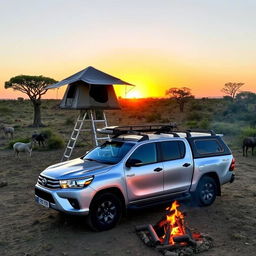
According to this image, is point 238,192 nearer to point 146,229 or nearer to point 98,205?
point 146,229

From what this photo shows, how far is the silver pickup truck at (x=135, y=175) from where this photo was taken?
5.98m

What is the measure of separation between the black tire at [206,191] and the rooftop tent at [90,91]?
510cm

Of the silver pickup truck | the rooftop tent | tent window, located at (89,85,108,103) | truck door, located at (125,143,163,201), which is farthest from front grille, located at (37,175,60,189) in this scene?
tent window, located at (89,85,108,103)

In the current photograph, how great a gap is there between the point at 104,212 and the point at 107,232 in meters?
0.37

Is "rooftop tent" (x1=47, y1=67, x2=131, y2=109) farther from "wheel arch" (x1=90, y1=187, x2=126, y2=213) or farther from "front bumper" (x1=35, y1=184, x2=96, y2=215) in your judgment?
"front bumper" (x1=35, y1=184, x2=96, y2=215)

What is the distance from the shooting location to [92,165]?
6559 millimetres

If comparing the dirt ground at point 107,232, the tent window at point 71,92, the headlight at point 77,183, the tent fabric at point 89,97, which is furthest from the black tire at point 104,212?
the tent window at point 71,92

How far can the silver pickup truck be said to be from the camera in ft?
19.6

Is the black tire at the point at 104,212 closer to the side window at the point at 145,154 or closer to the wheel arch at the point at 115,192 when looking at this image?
the wheel arch at the point at 115,192

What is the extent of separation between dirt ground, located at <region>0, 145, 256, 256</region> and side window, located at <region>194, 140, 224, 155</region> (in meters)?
1.32

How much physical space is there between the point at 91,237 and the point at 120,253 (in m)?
0.80

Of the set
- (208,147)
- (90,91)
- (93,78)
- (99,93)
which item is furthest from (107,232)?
(99,93)

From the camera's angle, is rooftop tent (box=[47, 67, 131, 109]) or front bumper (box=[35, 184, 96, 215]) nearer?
front bumper (box=[35, 184, 96, 215])

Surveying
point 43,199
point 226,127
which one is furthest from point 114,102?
point 226,127
